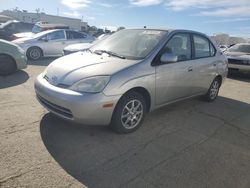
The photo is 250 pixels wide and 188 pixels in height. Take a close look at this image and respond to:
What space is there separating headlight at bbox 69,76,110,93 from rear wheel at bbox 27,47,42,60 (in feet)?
29.1

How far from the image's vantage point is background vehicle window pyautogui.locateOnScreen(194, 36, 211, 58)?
18.4 ft

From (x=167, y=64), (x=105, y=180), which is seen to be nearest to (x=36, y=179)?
(x=105, y=180)

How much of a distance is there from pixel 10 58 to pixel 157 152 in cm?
602

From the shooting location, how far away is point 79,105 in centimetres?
362

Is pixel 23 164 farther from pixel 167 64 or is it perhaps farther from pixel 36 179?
pixel 167 64

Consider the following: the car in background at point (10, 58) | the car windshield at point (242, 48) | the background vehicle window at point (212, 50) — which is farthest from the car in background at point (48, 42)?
the background vehicle window at point (212, 50)

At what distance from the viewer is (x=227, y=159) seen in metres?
3.77

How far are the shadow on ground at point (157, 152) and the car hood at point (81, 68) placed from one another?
2.63ft

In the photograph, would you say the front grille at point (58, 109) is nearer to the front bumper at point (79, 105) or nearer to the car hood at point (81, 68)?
the front bumper at point (79, 105)

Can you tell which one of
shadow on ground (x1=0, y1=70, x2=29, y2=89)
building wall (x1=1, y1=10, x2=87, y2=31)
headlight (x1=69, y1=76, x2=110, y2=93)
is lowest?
shadow on ground (x1=0, y1=70, x2=29, y2=89)

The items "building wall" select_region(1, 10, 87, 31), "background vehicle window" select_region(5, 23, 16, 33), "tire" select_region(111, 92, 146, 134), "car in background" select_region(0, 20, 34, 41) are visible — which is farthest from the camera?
"building wall" select_region(1, 10, 87, 31)

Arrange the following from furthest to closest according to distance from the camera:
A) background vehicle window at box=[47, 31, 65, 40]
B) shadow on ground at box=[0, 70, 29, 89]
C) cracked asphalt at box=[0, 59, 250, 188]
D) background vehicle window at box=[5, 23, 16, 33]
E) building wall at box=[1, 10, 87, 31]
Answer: building wall at box=[1, 10, 87, 31]
background vehicle window at box=[5, 23, 16, 33]
background vehicle window at box=[47, 31, 65, 40]
shadow on ground at box=[0, 70, 29, 89]
cracked asphalt at box=[0, 59, 250, 188]

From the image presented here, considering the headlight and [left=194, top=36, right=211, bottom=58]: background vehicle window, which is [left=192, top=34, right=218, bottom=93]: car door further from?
the headlight

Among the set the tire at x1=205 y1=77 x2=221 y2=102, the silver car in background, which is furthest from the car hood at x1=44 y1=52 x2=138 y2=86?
the tire at x1=205 y1=77 x2=221 y2=102
